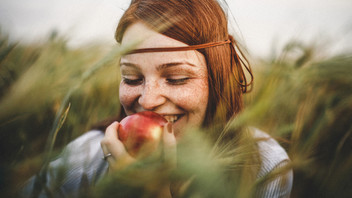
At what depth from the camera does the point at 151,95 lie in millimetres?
825

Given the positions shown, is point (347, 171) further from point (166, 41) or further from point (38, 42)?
point (38, 42)

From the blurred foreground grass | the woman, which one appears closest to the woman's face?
the woman

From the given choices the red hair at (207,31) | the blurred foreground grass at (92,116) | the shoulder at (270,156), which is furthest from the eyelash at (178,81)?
the shoulder at (270,156)

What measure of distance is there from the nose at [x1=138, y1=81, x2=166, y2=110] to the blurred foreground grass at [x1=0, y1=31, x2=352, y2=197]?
7.5 inches

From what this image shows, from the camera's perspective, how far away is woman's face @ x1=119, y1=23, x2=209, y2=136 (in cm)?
82

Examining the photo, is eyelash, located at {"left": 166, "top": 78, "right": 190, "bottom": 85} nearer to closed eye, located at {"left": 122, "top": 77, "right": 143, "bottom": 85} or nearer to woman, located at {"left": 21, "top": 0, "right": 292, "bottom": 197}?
woman, located at {"left": 21, "top": 0, "right": 292, "bottom": 197}

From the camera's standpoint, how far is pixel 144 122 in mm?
788

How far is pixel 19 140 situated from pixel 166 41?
52 cm

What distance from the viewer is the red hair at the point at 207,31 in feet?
2.81

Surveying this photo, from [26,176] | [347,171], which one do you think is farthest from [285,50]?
[26,176]

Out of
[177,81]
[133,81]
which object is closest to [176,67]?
[177,81]

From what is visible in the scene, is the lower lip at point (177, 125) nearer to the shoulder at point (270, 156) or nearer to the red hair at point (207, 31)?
the red hair at point (207, 31)

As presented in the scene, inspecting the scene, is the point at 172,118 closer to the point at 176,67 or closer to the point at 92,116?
the point at 176,67

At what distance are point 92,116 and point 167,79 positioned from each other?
0.28 m
